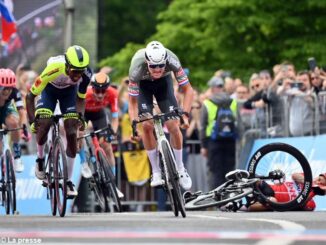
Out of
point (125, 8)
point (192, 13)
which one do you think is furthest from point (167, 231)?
point (125, 8)

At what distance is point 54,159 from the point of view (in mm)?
17562

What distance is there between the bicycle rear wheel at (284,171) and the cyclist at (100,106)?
385cm

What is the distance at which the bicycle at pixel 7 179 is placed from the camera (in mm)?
20438

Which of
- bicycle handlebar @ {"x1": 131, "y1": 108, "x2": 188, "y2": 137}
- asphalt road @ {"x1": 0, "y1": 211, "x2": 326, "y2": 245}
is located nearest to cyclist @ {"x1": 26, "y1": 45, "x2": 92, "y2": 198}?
bicycle handlebar @ {"x1": 131, "y1": 108, "x2": 188, "y2": 137}

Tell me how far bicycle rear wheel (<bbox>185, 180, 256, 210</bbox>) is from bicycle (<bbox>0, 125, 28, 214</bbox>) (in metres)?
3.25

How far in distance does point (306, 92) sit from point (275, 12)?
13273mm

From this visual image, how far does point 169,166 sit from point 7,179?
500 centimetres

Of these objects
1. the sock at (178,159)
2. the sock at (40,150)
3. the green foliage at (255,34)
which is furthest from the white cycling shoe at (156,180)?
the green foliage at (255,34)

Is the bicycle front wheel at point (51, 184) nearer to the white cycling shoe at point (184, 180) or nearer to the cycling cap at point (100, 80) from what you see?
the white cycling shoe at point (184, 180)

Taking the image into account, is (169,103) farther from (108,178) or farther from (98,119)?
(98,119)

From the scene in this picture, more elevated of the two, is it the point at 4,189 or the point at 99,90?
the point at 99,90

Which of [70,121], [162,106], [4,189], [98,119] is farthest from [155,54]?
[98,119]

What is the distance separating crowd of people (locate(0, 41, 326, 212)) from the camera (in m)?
17.5

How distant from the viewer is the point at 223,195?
1803 cm
